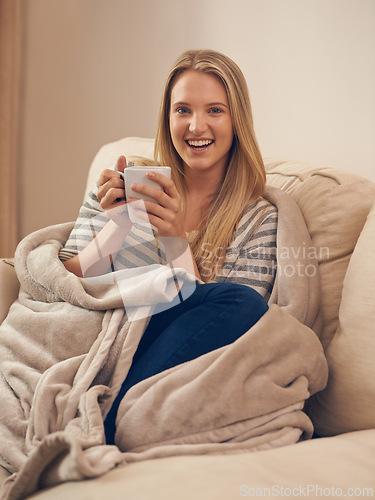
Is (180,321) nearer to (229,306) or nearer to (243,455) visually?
(229,306)

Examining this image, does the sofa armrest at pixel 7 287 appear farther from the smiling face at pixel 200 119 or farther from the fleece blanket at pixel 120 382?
the smiling face at pixel 200 119

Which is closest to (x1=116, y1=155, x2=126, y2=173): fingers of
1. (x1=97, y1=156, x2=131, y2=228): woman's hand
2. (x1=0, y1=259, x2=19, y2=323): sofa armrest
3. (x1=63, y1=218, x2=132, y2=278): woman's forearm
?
(x1=97, y1=156, x2=131, y2=228): woman's hand

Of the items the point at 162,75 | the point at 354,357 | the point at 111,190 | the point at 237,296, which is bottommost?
the point at 354,357

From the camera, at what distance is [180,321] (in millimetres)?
872

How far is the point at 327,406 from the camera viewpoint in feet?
3.20

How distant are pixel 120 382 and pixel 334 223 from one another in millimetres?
549

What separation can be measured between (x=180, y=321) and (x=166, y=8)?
1.66 metres

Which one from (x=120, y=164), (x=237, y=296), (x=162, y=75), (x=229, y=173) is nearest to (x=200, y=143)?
(x=229, y=173)

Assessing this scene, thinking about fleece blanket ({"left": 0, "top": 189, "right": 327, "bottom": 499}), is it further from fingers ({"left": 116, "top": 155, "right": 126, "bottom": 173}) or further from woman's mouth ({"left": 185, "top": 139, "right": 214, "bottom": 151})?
woman's mouth ({"left": 185, "top": 139, "right": 214, "bottom": 151})

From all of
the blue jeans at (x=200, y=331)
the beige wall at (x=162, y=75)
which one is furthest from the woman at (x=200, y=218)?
the beige wall at (x=162, y=75)

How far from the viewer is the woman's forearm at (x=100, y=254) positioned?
114cm

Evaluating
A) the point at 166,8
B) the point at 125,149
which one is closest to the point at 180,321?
the point at 125,149

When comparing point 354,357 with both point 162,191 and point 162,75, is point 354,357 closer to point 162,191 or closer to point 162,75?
point 162,191

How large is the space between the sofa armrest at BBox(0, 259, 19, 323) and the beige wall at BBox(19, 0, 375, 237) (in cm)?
93
